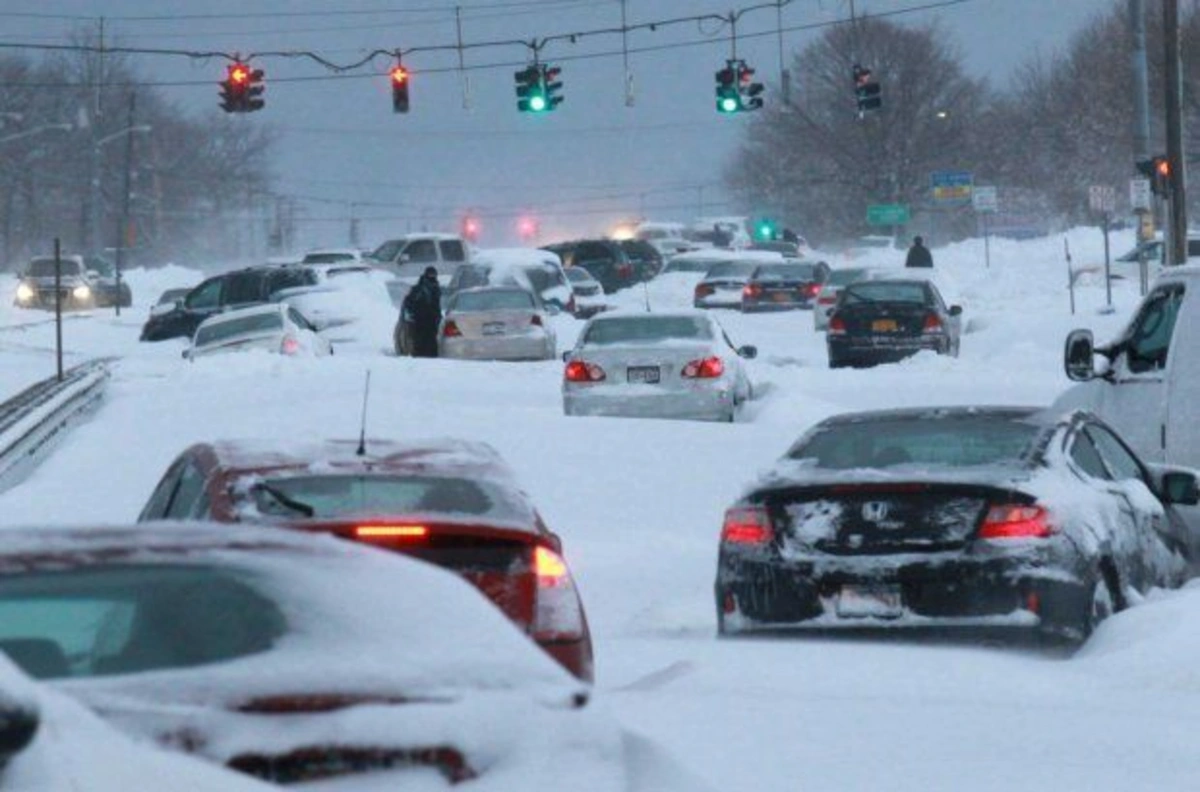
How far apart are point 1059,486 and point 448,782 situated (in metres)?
6.92

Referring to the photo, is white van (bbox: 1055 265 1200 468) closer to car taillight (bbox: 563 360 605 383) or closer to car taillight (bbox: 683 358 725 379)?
car taillight (bbox: 683 358 725 379)

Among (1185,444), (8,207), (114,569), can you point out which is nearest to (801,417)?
(1185,444)

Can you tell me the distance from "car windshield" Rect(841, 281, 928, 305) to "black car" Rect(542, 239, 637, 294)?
86.7ft

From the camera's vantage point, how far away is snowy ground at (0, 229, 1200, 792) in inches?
329

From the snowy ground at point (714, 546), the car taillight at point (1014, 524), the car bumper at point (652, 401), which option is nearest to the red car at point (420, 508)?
the snowy ground at point (714, 546)

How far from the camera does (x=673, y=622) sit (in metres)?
13.6

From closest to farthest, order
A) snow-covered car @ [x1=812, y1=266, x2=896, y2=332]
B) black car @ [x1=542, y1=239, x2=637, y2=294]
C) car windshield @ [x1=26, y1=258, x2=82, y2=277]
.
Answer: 1. snow-covered car @ [x1=812, y1=266, x2=896, y2=332]
2. black car @ [x1=542, y1=239, x2=637, y2=294]
3. car windshield @ [x1=26, y1=258, x2=82, y2=277]

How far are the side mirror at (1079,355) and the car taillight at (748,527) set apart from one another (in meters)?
4.17

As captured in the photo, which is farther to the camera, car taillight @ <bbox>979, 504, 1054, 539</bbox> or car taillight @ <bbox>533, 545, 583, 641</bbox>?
car taillight @ <bbox>979, 504, 1054, 539</bbox>

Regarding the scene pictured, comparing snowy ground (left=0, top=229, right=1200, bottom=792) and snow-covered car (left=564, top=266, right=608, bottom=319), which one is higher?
snow-covered car (left=564, top=266, right=608, bottom=319)

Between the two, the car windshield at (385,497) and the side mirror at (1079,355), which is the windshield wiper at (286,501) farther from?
the side mirror at (1079,355)

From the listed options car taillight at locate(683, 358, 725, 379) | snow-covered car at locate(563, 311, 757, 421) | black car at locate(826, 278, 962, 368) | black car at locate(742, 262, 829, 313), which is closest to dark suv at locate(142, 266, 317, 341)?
black car at locate(826, 278, 962, 368)

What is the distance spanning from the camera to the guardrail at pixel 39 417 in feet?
74.7

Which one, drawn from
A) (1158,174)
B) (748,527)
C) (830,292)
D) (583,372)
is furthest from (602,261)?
(748,527)
